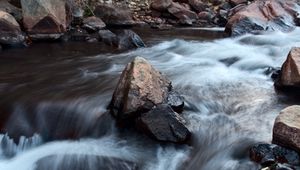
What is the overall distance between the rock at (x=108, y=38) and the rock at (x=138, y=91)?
3.84 metres

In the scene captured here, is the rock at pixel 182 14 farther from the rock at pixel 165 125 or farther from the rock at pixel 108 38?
the rock at pixel 165 125

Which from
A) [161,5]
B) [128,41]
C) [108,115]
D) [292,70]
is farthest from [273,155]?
[161,5]

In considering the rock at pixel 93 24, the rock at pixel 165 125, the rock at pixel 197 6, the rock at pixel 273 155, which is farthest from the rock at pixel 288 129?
the rock at pixel 197 6

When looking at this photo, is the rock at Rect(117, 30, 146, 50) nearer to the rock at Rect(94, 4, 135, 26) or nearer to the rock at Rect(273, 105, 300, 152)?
the rock at Rect(94, 4, 135, 26)

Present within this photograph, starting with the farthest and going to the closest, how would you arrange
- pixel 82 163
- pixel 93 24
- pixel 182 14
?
pixel 182 14 → pixel 93 24 → pixel 82 163

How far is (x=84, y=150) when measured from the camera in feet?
15.0

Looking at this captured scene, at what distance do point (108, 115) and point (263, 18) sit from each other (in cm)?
675

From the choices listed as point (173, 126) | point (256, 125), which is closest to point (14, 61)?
point (173, 126)

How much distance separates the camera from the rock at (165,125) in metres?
4.48

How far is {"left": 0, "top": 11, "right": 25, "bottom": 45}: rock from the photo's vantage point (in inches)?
325

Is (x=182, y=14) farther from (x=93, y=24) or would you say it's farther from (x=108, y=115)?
(x=108, y=115)

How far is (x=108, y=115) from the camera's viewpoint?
197 inches

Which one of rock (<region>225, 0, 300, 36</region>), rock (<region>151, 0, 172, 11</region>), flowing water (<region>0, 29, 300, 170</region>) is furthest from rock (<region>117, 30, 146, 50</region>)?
rock (<region>151, 0, 172, 11</region>)

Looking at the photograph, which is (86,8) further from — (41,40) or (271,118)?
(271,118)
